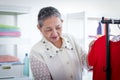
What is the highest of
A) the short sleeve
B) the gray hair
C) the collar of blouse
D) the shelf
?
the shelf

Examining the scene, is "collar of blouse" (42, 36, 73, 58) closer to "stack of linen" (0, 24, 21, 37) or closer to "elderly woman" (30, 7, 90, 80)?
"elderly woman" (30, 7, 90, 80)

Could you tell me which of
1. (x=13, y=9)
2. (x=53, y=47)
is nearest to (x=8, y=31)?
(x=13, y=9)

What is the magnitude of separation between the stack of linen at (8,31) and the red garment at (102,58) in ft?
3.32

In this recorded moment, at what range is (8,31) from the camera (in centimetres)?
223

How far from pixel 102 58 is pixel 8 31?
3.73ft

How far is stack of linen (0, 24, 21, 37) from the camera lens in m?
2.20

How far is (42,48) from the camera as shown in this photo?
148cm

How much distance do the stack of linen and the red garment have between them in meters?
1.01

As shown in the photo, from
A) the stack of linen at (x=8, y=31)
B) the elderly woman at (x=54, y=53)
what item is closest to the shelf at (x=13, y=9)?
the stack of linen at (x=8, y=31)

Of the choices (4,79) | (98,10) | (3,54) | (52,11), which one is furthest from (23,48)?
(52,11)

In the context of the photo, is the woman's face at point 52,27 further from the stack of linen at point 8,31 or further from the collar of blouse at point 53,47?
the stack of linen at point 8,31

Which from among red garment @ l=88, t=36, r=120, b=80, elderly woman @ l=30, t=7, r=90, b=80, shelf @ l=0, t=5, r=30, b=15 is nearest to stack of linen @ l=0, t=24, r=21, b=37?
shelf @ l=0, t=5, r=30, b=15

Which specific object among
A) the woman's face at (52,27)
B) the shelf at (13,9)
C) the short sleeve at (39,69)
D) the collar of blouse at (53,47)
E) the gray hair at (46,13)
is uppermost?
the shelf at (13,9)

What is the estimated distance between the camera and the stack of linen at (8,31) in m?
2.20
